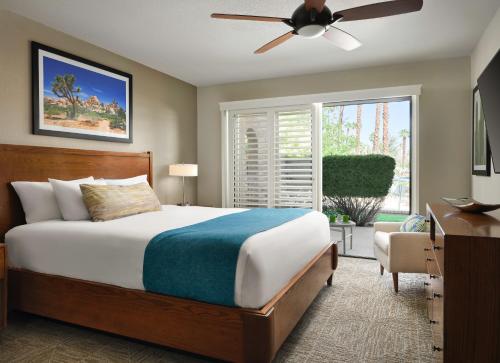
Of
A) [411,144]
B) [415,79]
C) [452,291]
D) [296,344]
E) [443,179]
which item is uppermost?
[415,79]

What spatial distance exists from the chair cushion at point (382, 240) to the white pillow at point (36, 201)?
3.11 meters

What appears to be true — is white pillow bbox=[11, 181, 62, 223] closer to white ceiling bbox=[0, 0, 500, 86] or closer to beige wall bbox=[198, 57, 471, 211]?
white ceiling bbox=[0, 0, 500, 86]

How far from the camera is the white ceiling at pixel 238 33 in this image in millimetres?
3014

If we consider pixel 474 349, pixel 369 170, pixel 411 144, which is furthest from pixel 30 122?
pixel 369 170

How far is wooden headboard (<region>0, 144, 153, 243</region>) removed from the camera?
296cm

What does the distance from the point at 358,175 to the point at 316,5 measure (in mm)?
5319

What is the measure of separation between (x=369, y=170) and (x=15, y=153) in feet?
20.3

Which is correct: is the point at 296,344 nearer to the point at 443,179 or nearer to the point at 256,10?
the point at 256,10

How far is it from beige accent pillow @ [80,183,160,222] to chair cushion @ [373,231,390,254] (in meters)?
2.38

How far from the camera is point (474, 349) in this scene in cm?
147

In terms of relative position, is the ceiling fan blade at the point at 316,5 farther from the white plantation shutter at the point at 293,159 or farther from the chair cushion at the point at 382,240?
the white plantation shutter at the point at 293,159

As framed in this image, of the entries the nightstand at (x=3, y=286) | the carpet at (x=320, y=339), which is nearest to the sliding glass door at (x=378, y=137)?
the carpet at (x=320, y=339)

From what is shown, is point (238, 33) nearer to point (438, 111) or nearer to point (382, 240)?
point (382, 240)

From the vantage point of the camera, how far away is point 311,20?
2469 mm
